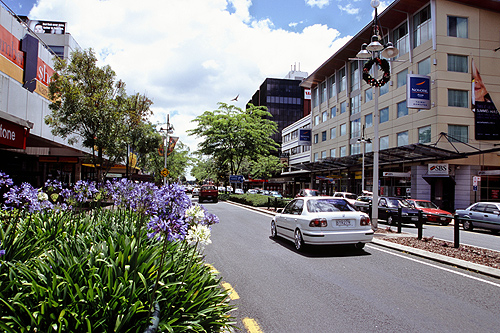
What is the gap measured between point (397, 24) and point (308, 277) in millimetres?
35448

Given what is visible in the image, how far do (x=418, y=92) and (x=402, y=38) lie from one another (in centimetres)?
833

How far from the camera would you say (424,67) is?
97.8 feet

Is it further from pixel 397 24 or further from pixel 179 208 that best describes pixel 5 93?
pixel 397 24

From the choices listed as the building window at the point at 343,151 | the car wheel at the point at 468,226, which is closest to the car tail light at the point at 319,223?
the car wheel at the point at 468,226

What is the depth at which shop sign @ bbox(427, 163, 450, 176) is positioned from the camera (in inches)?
1052

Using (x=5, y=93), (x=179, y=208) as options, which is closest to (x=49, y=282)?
(x=179, y=208)

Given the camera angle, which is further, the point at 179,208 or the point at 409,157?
the point at 409,157

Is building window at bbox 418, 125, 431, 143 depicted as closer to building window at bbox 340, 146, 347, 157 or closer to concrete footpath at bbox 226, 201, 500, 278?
building window at bbox 340, 146, 347, 157

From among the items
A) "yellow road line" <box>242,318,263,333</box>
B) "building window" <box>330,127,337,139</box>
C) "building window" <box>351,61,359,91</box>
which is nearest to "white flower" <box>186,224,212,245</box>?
"yellow road line" <box>242,318,263,333</box>

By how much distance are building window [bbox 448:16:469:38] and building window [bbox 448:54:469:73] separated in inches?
74.3

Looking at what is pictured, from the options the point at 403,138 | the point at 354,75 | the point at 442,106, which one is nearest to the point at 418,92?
the point at 442,106

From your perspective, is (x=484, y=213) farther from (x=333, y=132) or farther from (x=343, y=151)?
(x=333, y=132)

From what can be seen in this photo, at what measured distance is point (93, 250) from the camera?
384 centimetres

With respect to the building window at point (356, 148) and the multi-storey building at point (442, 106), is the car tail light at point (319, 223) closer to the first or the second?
the multi-storey building at point (442, 106)
